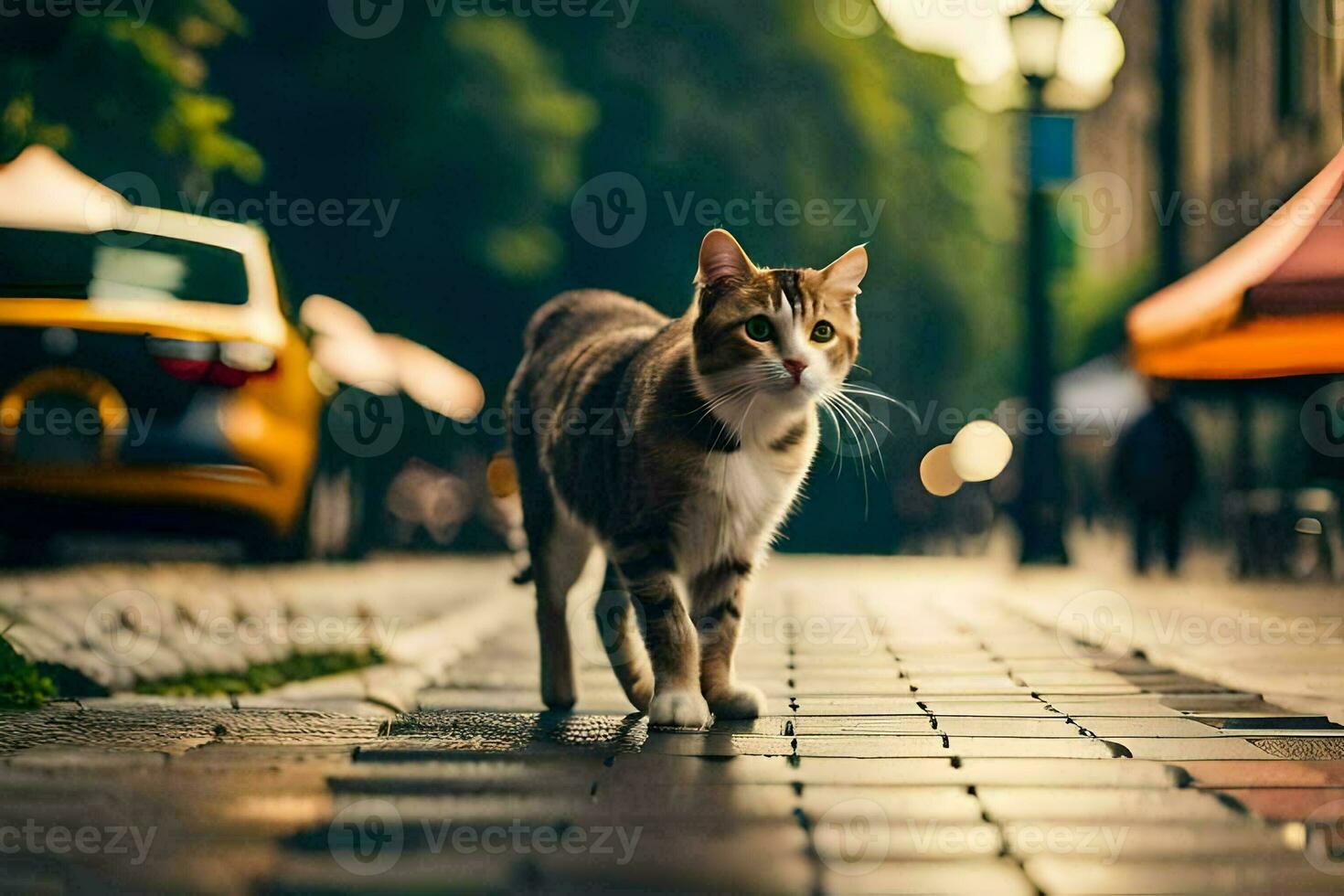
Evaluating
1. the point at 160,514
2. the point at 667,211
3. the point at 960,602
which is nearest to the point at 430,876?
the point at 160,514

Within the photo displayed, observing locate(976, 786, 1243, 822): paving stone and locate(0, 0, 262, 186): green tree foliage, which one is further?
locate(0, 0, 262, 186): green tree foliage

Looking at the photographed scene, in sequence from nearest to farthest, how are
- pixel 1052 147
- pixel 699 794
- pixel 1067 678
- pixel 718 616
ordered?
1. pixel 699 794
2. pixel 718 616
3. pixel 1067 678
4. pixel 1052 147

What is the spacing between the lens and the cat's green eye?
5.73 m

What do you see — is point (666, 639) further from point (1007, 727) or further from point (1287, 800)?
point (1287, 800)

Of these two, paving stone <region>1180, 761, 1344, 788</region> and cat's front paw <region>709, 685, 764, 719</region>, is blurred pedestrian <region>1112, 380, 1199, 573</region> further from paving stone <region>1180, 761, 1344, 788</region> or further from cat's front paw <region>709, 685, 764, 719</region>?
paving stone <region>1180, 761, 1344, 788</region>

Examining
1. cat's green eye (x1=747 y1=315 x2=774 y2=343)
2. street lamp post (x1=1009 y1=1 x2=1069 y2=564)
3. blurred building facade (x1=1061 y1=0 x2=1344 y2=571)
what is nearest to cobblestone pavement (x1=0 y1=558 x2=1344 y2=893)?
cat's green eye (x1=747 y1=315 x2=774 y2=343)

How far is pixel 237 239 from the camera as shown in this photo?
996cm

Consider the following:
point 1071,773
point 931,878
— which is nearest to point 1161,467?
point 1071,773

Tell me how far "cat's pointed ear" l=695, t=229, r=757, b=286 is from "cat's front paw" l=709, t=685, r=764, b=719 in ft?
4.48

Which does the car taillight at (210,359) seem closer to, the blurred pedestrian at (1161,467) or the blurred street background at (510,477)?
the blurred street background at (510,477)

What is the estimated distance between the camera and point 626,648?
6.18 metres

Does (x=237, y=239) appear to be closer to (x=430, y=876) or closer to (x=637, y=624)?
(x=637, y=624)

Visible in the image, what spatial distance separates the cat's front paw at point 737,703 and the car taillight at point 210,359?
4.51 meters

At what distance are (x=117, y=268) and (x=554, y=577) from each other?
419cm
